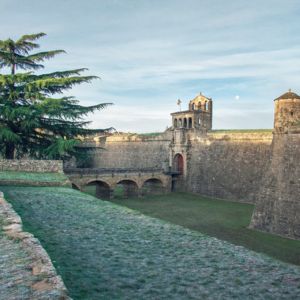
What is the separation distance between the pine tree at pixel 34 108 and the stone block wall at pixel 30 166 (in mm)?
3990

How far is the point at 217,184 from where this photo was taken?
99.1 ft

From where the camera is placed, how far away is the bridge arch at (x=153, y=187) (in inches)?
1298

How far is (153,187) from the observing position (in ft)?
111

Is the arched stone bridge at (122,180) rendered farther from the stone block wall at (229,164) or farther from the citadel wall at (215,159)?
the stone block wall at (229,164)

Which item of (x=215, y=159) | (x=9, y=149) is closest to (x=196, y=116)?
(x=215, y=159)

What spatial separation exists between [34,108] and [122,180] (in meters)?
11.5

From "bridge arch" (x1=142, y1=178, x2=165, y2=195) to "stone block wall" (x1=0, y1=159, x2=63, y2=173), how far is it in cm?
1651

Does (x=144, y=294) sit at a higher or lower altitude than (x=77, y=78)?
lower

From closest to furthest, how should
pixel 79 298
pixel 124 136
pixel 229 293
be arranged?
1. pixel 79 298
2. pixel 229 293
3. pixel 124 136

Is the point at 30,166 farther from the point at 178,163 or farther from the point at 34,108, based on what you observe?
the point at 178,163

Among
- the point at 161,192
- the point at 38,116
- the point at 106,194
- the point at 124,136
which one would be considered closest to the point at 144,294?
the point at 38,116

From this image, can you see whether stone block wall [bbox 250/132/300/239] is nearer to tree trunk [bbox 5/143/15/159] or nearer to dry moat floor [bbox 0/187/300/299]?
dry moat floor [bbox 0/187/300/299]

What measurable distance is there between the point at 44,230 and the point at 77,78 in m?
16.6

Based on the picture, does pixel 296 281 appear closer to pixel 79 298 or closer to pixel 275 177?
pixel 79 298
